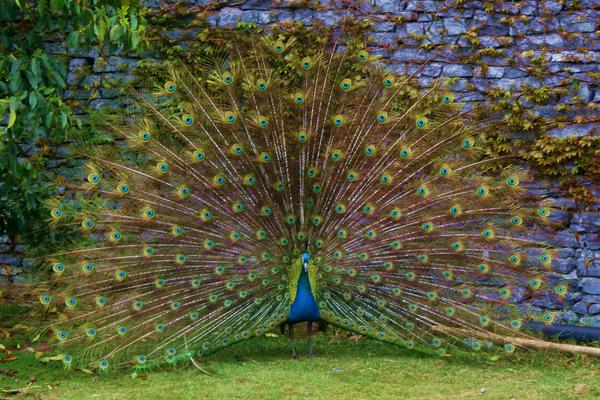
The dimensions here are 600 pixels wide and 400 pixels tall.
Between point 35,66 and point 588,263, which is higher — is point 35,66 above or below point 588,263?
above

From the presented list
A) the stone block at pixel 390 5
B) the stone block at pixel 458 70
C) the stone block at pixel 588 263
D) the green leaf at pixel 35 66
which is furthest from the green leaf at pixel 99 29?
the stone block at pixel 588 263

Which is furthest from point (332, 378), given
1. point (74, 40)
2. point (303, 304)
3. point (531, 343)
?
point (74, 40)

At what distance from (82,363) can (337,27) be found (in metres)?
3.42

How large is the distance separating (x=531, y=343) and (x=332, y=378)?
1.35m

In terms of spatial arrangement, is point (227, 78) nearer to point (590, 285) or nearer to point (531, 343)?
point (531, 343)

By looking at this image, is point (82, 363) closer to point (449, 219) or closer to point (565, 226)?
point (449, 219)

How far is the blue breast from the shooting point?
4.86 m

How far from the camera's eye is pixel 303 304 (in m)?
4.86

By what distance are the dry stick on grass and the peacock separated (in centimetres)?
2

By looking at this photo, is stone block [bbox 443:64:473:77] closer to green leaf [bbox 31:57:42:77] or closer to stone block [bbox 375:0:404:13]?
stone block [bbox 375:0:404:13]

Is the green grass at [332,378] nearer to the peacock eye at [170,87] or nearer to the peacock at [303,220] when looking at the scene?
the peacock at [303,220]

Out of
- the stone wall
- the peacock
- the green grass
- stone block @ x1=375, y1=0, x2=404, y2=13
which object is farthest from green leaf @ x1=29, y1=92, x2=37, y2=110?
stone block @ x1=375, y1=0, x2=404, y2=13

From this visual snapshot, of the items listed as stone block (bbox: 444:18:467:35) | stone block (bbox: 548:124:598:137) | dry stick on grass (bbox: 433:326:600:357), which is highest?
stone block (bbox: 444:18:467:35)

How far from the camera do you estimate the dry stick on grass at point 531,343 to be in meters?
4.89
